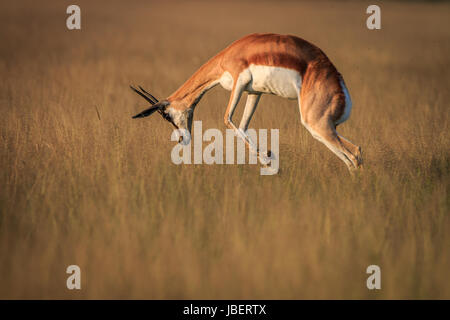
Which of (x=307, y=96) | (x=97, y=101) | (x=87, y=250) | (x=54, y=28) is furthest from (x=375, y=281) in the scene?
(x=54, y=28)

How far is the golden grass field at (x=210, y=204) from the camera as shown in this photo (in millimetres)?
3725

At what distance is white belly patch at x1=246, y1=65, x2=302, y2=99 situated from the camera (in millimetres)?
5867

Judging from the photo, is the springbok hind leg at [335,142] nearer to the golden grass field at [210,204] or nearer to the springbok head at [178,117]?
the golden grass field at [210,204]

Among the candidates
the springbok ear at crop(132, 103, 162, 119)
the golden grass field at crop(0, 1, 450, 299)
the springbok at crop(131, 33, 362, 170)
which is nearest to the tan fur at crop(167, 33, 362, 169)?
the springbok at crop(131, 33, 362, 170)

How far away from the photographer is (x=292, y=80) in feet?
19.2

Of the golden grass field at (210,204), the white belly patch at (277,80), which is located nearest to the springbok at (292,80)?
the white belly patch at (277,80)

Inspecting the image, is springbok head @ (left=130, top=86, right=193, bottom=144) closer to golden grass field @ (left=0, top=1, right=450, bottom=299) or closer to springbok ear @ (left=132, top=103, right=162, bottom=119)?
springbok ear @ (left=132, top=103, right=162, bottom=119)

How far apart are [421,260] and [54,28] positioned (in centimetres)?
1643

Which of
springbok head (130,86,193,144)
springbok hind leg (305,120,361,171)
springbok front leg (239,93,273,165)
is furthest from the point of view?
springbok head (130,86,193,144)

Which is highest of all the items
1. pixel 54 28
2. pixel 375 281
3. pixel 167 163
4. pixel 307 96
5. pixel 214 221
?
pixel 54 28

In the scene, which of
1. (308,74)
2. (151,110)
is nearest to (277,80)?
(308,74)

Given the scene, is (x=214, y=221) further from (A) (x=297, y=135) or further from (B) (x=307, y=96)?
(A) (x=297, y=135)

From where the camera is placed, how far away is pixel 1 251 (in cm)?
407

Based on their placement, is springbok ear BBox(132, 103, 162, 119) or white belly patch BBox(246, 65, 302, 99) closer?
white belly patch BBox(246, 65, 302, 99)
